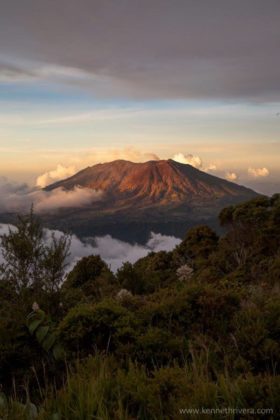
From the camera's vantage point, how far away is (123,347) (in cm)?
608

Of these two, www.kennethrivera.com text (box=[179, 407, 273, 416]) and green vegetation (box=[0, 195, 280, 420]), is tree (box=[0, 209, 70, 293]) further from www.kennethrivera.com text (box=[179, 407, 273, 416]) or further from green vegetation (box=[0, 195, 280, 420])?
www.kennethrivera.com text (box=[179, 407, 273, 416])

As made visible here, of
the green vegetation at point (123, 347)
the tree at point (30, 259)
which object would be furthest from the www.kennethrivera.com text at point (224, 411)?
the tree at point (30, 259)

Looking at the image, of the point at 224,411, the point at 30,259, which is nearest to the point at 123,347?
the point at 224,411

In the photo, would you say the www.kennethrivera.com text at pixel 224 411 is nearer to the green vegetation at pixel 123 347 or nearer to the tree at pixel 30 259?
the green vegetation at pixel 123 347

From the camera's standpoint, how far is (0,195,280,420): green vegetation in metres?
4.22

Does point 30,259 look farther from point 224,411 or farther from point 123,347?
point 224,411

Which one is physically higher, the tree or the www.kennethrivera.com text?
the tree

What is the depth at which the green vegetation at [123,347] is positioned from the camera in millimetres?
4219

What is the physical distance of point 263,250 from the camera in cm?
3666

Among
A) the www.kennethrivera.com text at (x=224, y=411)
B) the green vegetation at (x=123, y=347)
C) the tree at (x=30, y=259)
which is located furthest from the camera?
the tree at (x=30, y=259)

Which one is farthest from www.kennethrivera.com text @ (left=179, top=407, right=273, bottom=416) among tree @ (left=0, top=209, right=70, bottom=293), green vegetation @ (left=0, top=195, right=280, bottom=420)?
tree @ (left=0, top=209, right=70, bottom=293)

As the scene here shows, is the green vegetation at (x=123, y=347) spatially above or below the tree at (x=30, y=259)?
below

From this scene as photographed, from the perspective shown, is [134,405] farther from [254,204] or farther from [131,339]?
[254,204]

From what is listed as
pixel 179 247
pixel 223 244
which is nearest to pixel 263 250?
pixel 223 244
